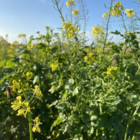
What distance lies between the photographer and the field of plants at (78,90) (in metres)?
1.71

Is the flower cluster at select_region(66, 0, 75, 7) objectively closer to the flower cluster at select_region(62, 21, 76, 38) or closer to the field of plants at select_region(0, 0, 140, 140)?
the field of plants at select_region(0, 0, 140, 140)

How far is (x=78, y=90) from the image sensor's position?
1.84 meters

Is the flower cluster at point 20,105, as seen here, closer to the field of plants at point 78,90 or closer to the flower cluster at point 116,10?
the field of plants at point 78,90

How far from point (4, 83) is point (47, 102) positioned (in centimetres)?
58

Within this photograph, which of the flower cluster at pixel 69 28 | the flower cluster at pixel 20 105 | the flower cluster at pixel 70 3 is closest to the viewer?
the flower cluster at pixel 20 105

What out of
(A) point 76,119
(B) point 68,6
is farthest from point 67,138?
(B) point 68,6

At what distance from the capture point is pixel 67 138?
7.67 feet

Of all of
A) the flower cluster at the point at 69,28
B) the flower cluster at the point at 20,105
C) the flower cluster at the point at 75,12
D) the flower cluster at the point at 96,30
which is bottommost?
the flower cluster at the point at 20,105

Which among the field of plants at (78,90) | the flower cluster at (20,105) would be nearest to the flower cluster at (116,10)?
the field of plants at (78,90)

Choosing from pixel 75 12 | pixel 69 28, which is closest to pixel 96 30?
pixel 75 12

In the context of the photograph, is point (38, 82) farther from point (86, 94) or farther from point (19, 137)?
point (19, 137)

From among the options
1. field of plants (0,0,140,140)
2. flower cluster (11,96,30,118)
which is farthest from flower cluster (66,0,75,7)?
flower cluster (11,96,30,118)

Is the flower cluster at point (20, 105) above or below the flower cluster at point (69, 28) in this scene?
below

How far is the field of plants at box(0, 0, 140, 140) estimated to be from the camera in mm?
1705
